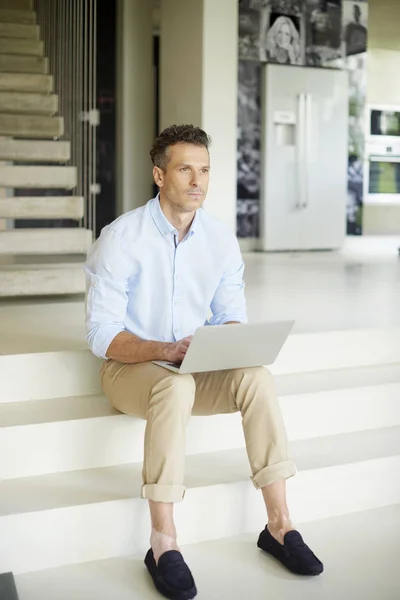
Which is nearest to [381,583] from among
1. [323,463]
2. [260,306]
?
[323,463]

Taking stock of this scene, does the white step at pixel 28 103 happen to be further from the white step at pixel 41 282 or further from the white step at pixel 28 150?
the white step at pixel 41 282

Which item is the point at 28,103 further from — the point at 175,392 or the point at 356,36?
the point at 175,392

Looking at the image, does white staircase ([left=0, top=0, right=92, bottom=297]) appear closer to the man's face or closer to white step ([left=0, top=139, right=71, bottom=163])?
white step ([left=0, top=139, right=71, bottom=163])

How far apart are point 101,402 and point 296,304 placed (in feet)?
5.71

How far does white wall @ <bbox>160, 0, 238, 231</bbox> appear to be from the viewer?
5621mm

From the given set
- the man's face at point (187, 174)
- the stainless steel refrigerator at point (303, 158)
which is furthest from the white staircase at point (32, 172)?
the stainless steel refrigerator at point (303, 158)

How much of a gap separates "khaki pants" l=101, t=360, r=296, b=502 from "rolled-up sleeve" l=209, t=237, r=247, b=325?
0.88 ft

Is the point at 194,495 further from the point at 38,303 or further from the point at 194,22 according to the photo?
the point at 194,22

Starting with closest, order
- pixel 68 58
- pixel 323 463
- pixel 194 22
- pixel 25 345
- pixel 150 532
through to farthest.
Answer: pixel 150 532 → pixel 323 463 → pixel 25 345 → pixel 194 22 → pixel 68 58

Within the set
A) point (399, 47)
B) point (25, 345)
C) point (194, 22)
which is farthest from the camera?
point (399, 47)

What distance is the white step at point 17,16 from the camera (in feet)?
22.7

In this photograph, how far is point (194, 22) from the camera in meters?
5.73

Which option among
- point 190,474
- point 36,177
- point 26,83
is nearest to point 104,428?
point 190,474

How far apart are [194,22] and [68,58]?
1214mm
